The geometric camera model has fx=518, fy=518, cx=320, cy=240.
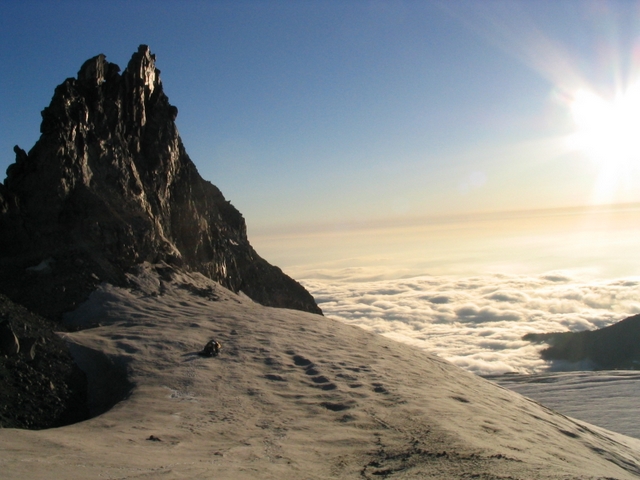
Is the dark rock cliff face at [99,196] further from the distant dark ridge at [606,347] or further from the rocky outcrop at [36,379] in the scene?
the distant dark ridge at [606,347]

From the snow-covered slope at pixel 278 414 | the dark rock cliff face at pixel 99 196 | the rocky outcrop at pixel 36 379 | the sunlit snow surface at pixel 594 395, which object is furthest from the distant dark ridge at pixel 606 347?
the rocky outcrop at pixel 36 379

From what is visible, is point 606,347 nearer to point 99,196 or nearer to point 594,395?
point 594,395

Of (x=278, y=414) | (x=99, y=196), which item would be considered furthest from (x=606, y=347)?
(x=278, y=414)

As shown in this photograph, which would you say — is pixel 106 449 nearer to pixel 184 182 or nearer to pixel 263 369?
pixel 263 369

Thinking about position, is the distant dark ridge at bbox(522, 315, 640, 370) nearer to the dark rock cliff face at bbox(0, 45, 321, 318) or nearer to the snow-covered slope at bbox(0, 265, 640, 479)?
the snow-covered slope at bbox(0, 265, 640, 479)

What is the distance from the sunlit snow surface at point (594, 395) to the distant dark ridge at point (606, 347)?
42.1 metres

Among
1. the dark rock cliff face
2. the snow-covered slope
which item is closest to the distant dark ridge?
the snow-covered slope

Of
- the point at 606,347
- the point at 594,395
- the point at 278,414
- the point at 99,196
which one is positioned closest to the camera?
the point at 278,414

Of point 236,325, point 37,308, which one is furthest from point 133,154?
point 236,325

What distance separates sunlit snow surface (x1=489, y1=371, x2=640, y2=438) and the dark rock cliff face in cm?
2164

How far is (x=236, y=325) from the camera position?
16484 mm

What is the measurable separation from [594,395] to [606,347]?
58.8m

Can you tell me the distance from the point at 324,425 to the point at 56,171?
46.5 ft

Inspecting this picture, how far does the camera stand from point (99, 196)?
766 inches
